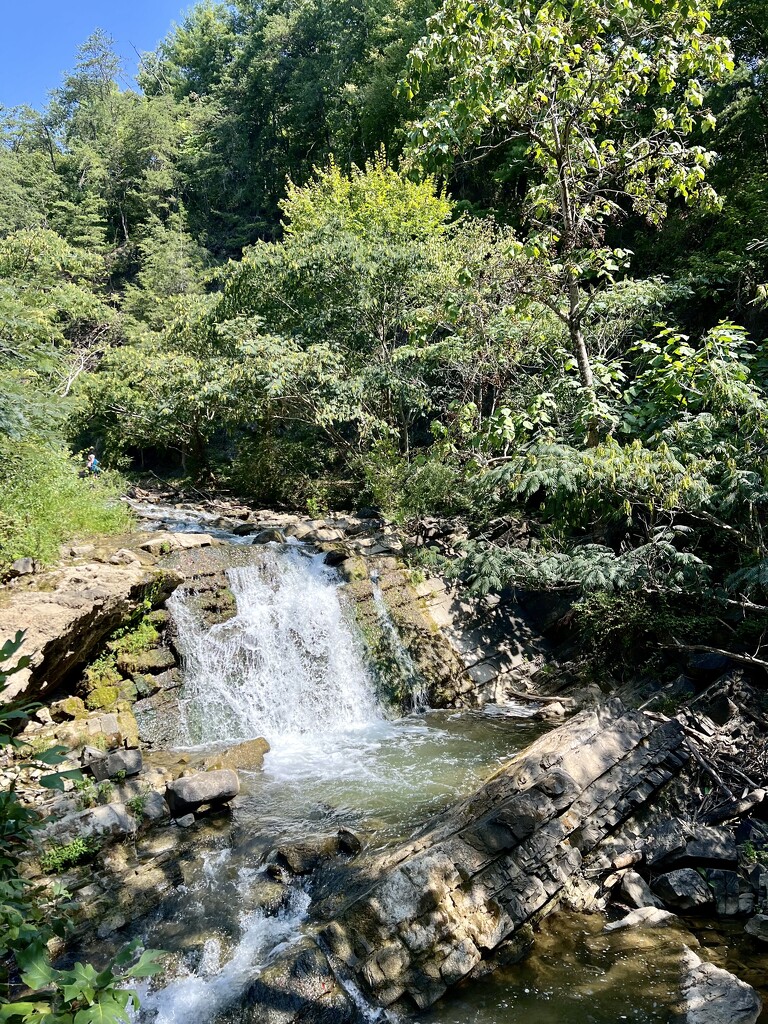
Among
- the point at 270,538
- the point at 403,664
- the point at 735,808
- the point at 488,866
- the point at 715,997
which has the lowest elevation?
the point at 715,997

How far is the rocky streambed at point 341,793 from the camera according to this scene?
4.48m

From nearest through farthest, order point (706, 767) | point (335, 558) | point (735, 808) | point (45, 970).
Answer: point (45, 970) < point (735, 808) < point (706, 767) < point (335, 558)

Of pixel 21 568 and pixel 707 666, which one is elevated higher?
pixel 21 568

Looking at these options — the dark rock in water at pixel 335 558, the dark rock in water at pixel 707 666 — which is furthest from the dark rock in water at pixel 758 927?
the dark rock in water at pixel 335 558

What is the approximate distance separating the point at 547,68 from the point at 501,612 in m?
7.96

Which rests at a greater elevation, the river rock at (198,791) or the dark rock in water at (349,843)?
the river rock at (198,791)

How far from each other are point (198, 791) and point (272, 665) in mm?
3341

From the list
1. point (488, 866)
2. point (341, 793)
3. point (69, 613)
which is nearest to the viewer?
point (488, 866)

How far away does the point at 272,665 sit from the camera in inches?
392

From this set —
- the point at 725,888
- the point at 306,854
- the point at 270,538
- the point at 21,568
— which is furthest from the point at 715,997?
the point at 270,538

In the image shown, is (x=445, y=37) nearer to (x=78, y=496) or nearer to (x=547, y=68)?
(x=547, y=68)

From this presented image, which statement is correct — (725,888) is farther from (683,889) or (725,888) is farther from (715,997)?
(715,997)

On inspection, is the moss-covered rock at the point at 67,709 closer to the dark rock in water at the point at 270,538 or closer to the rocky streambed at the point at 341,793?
the rocky streambed at the point at 341,793

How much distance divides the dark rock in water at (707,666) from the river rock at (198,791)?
562 cm
